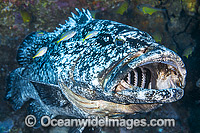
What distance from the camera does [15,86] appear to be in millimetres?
3410

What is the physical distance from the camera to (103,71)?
1865mm

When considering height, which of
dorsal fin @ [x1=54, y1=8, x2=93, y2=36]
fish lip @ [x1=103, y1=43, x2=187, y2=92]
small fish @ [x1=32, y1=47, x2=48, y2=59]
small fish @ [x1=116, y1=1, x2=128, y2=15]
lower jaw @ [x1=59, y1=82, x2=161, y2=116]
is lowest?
lower jaw @ [x1=59, y1=82, x2=161, y2=116]

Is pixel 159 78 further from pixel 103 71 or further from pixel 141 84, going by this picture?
pixel 103 71

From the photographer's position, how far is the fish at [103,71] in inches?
67.4

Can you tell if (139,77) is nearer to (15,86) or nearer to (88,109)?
(88,109)

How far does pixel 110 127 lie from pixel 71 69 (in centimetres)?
206

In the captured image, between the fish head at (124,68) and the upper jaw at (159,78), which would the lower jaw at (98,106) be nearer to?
the fish head at (124,68)

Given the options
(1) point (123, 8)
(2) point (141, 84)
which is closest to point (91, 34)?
(2) point (141, 84)

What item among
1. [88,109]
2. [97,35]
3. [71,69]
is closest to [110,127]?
[88,109]

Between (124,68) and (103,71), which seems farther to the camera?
(103,71)

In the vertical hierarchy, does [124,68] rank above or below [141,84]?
above

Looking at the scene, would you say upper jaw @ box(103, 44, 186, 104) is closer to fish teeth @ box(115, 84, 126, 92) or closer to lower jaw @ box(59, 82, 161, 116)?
fish teeth @ box(115, 84, 126, 92)

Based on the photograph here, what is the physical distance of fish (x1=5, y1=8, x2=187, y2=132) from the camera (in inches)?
67.4

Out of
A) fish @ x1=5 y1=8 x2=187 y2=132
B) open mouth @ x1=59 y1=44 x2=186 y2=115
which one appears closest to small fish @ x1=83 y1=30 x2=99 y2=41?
fish @ x1=5 y1=8 x2=187 y2=132
